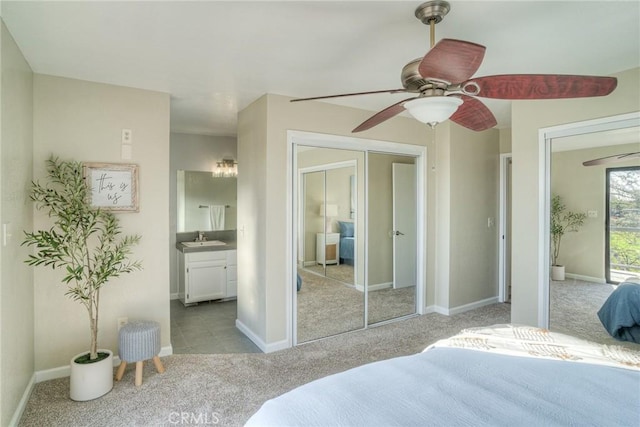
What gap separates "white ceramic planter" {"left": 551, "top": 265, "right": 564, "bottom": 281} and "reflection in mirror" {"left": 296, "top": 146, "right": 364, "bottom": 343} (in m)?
1.81

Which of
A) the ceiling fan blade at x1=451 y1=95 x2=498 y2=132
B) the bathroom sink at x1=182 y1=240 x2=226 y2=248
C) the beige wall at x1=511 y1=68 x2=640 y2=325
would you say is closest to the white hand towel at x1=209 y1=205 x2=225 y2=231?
the bathroom sink at x1=182 y1=240 x2=226 y2=248

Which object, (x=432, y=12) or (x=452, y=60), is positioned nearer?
(x=452, y=60)

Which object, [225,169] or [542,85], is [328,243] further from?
[542,85]

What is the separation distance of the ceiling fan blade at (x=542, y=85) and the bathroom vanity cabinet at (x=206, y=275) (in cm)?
393

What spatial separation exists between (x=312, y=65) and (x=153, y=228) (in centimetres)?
194

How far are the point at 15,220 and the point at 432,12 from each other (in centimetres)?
274

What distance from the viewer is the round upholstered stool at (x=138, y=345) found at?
2.63m

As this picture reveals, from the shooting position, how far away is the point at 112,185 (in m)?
2.95

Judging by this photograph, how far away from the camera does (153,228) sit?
10.3ft

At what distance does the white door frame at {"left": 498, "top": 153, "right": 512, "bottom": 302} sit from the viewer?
15.8 feet

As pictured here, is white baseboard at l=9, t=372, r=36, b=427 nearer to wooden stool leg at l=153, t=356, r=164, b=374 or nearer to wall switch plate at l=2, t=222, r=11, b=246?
wooden stool leg at l=153, t=356, r=164, b=374

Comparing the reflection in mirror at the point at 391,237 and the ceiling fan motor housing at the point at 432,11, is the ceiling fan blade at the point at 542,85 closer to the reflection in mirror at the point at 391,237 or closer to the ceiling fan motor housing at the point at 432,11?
the ceiling fan motor housing at the point at 432,11

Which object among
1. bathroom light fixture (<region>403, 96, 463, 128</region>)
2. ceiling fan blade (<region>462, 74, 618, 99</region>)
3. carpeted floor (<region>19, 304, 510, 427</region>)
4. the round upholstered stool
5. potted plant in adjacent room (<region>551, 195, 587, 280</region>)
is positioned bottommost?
carpeted floor (<region>19, 304, 510, 427</region>)

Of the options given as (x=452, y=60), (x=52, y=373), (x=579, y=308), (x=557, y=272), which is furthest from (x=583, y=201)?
(x=52, y=373)
